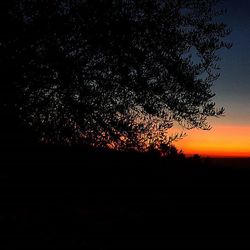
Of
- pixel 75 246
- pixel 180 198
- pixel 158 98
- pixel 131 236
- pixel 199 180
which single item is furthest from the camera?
pixel 199 180

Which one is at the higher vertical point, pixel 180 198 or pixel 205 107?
pixel 205 107

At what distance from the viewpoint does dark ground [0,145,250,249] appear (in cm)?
1098

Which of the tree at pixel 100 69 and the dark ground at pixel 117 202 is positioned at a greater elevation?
the tree at pixel 100 69

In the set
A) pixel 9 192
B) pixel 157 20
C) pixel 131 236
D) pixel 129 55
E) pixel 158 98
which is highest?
pixel 157 20

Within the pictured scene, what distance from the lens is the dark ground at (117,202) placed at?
36.0 feet

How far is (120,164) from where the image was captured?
20266mm

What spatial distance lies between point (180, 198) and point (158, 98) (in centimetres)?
528

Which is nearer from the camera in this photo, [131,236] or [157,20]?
[131,236]

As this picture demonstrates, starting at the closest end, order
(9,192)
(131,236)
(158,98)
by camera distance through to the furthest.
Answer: (131,236) → (158,98) → (9,192)

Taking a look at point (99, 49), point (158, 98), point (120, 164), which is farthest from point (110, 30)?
point (120, 164)

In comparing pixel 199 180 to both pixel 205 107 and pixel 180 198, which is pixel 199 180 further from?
pixel 205 107

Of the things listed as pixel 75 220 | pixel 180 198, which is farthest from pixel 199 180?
pixel 75 220

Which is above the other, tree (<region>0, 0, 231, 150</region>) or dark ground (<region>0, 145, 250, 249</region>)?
tree (<region>0, 0, 231, 150</region>)

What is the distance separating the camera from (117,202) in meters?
15.6
